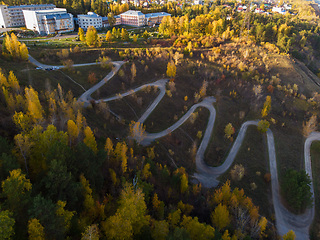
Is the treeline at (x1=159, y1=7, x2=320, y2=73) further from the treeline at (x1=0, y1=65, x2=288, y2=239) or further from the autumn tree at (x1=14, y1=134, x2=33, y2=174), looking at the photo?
the autumn tree at (x1=14, y1=134, x2=33, y2=174)

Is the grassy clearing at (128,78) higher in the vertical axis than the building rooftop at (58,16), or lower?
lower

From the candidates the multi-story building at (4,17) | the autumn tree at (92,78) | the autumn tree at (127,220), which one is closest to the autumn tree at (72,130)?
the autumn tree at (127,220)

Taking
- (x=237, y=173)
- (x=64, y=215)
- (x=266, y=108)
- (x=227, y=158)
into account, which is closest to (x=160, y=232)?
(x=64, y=215)

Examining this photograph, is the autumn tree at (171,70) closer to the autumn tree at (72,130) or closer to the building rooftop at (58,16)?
the autumn tree at (72,130)

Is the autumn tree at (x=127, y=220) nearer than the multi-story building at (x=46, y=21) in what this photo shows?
Yes

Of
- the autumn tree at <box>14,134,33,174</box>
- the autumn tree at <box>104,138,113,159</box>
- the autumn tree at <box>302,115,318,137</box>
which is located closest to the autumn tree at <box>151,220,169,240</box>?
the autumn tree at <box>104,138,113,159</box>

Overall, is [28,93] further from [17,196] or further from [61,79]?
[61,79]
